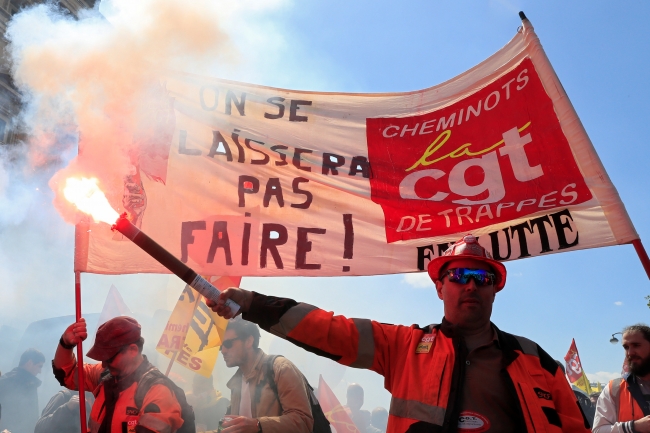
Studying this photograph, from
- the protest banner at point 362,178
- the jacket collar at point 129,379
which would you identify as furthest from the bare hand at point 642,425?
the jacket collar at point 129,379

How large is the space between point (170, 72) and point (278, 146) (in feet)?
3.62

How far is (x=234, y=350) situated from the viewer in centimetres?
439

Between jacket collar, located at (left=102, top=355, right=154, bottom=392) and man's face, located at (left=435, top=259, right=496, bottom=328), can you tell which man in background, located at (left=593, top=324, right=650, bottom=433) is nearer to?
man's face, located at (left=435, top=259, right=496, bottom=328)

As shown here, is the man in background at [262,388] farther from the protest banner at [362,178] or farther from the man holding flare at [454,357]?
the man holding flare at [454,357]

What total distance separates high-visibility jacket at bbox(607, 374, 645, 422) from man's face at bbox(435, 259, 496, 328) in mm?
1912

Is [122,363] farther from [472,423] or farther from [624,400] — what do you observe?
[624,400]

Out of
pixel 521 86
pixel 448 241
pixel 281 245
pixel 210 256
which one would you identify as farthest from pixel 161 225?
pixel 521 86

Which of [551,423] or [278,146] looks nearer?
[551,423]

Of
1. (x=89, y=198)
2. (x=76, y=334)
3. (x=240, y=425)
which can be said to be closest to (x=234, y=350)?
(x=240, y=425)

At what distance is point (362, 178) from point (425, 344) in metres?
2.32

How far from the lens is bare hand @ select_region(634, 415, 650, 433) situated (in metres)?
3.73

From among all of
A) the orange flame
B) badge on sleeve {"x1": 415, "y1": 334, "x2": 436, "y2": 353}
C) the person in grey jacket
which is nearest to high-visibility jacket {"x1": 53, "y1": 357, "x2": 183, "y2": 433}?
the orange flame

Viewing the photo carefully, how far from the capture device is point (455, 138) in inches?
185

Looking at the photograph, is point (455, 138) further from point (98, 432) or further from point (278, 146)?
point (98, 432)
